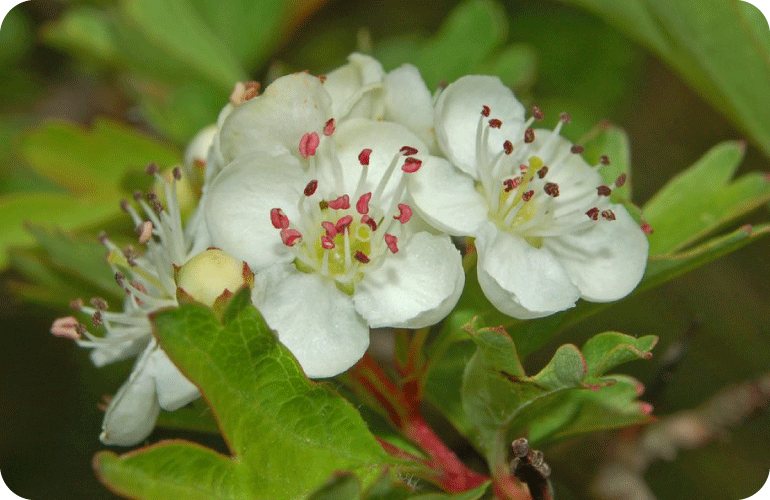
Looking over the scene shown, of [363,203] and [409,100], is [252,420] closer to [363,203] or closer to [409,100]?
[363,203]

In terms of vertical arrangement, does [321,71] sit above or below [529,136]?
below

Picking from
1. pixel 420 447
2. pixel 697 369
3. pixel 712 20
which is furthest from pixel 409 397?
pixel 697 369

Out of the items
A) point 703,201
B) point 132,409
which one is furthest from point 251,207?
point 703,201

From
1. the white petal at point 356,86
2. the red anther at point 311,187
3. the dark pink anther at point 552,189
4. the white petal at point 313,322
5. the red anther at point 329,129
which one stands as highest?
the white petal at point 356,86

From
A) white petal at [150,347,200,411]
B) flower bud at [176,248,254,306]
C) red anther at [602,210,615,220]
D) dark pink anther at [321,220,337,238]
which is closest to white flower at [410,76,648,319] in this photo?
red anther at [602,210,615,220]

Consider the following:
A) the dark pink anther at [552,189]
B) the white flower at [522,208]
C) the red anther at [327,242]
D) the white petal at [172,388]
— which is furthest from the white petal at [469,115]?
the white petal at [172,388]

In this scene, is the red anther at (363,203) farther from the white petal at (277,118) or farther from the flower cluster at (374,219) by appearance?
the white petal at (277,118)
